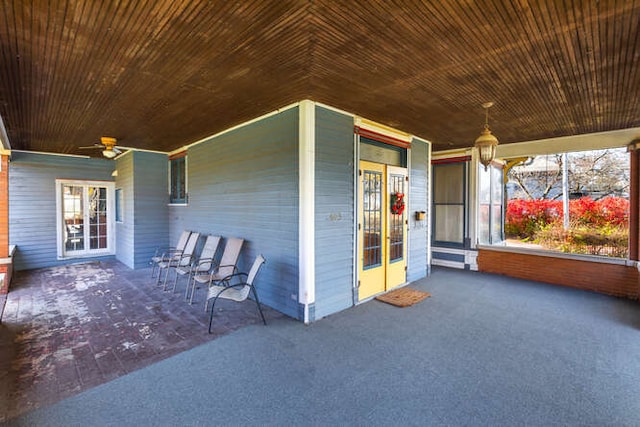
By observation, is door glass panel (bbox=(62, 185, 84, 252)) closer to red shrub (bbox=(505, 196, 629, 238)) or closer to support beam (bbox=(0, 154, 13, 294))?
support beam (bbox=(0, 154, 13, 294))

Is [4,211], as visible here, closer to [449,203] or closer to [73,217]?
[73,217]

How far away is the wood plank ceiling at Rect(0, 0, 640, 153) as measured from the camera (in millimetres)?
1999

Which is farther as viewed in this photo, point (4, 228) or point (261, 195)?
point (4, 228)

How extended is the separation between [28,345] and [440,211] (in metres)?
7.23

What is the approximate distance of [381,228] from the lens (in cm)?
488

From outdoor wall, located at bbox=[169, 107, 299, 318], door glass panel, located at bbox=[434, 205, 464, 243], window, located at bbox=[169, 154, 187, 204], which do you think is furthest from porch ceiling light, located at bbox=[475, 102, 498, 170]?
window, located at bbox=[169, 154, 187, 204]

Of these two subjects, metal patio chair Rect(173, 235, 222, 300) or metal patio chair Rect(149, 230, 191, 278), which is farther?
metal patio chair Rect(149, 230, 191, 278)

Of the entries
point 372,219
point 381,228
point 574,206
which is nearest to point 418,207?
point 381,228

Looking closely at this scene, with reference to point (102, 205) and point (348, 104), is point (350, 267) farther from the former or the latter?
point (102, 205)

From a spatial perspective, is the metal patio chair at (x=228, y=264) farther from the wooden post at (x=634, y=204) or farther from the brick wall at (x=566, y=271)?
the wooden post at (x=634, y=204)

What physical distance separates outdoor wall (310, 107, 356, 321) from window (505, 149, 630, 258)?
14.8 ft

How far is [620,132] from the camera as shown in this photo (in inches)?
195

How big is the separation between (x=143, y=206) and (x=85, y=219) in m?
2.04

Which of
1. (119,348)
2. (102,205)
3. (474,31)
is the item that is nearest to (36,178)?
(102,205)
